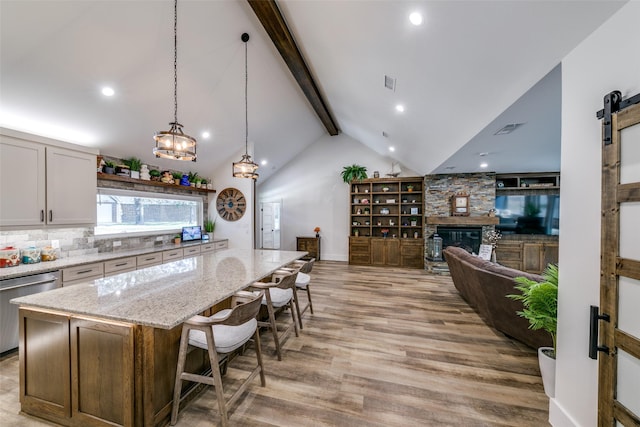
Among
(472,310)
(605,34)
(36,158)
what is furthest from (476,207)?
(36,158)

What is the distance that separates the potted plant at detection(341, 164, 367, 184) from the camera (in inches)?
275

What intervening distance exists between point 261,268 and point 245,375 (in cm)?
100

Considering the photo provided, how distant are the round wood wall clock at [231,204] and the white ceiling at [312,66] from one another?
1.75 meters

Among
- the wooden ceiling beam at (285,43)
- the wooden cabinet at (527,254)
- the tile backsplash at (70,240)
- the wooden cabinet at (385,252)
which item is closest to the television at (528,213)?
the wooden cabinet at (527,254)

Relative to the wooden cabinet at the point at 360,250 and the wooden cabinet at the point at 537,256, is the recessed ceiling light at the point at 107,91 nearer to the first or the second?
the wooden cabinet at the point at 360,250

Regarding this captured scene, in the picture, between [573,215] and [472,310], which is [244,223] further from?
[573,215]

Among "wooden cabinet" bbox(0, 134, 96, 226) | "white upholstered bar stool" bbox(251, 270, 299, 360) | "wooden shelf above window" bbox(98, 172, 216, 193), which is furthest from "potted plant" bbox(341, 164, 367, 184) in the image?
"wooden cabinet" bbox(0, 134, 96, 226)

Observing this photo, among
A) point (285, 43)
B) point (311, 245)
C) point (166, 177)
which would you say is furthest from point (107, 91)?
point (311, 245)

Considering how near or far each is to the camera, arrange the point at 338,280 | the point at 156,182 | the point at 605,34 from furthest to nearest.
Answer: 1. the point at 338,280
2. the point at 156,182
3. the point at 605,34

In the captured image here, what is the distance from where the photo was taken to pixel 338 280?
532cm

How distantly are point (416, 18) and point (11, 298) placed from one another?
183 inches

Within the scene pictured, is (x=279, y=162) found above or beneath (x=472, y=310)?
above

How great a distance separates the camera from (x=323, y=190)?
772 centimetres

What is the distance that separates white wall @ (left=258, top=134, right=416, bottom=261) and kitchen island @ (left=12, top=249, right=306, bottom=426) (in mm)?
5875
